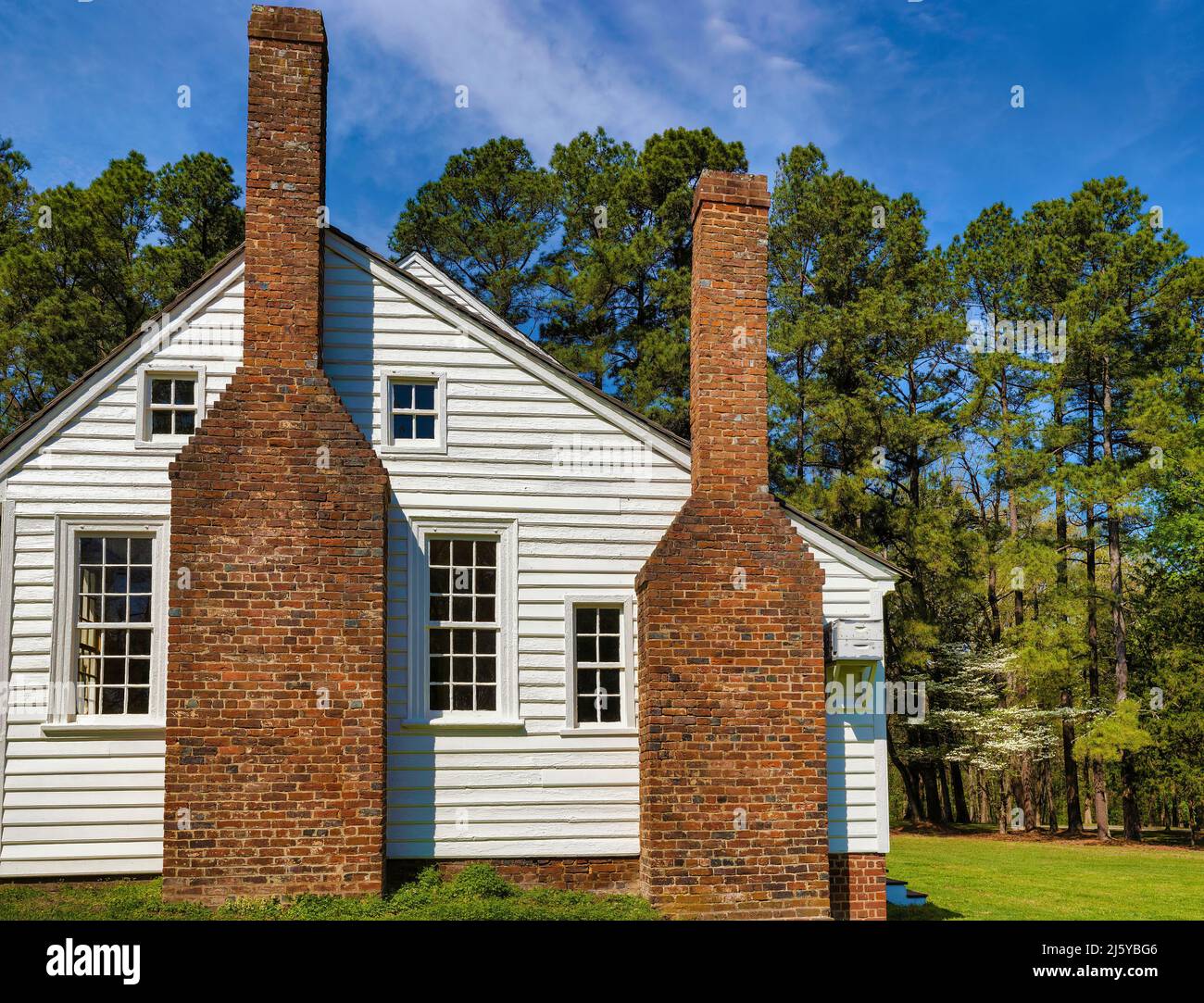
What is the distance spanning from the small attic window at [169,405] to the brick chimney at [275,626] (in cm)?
105

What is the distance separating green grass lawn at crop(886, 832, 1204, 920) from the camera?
14.4 meters

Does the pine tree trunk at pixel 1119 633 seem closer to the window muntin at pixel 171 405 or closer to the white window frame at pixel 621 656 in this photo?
the white window frame at pixel 621 656

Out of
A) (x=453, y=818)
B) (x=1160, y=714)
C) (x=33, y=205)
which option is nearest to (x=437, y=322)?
(x=453, y=818)

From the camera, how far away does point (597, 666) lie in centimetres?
1102

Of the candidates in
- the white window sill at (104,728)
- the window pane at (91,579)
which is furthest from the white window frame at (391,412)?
the white window sill at (104,728)

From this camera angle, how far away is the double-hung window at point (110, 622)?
10.4 metres

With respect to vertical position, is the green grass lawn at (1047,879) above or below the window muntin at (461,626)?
below

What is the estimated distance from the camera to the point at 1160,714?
28.0m

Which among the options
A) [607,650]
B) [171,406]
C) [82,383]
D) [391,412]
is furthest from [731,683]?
[82,383]

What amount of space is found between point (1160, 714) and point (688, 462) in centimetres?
2232

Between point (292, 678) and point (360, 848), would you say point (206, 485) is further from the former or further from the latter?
point (360, 848)

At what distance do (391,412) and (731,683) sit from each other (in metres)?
4.40

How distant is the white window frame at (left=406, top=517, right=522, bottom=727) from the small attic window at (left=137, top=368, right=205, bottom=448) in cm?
251

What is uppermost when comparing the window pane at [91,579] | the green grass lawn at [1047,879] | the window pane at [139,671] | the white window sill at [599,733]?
the window pane at [91,579]
